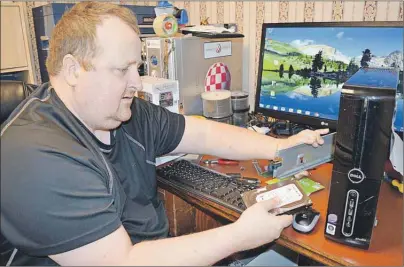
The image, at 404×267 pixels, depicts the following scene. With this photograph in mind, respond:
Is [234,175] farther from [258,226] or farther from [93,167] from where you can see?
[93,167]

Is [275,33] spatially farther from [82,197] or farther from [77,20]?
[82,197]

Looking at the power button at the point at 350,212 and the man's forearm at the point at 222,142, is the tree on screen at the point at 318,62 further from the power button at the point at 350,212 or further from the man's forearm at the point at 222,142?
the power button at the point at 350,212

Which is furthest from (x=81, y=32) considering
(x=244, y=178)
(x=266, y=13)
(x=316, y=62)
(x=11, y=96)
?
(x=266, y=13)

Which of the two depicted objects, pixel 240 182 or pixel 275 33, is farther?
pixel 275 33

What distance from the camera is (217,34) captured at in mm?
1563

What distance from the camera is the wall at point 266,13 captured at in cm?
132

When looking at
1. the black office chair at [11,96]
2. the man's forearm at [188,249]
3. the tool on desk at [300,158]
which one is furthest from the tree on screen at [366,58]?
the black office chair at [11,96]

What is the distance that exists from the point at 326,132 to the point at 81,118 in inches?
31.5

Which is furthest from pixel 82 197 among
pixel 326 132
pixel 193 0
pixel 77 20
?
pixel 193 0

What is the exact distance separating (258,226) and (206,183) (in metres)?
0.31

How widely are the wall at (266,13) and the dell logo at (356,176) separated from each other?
0.82 meters

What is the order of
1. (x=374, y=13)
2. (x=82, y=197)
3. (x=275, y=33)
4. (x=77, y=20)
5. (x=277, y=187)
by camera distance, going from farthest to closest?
(x=275, y=33)
(x=374, y=13)
(x=277, y=187)
(x=77, y=20)
(x=82, y=197)

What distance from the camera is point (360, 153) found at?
73 centimetres

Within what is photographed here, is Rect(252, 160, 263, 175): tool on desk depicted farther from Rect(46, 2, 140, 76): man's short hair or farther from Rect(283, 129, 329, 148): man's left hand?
Rect(46, 2, 140, 76): man's short hair
